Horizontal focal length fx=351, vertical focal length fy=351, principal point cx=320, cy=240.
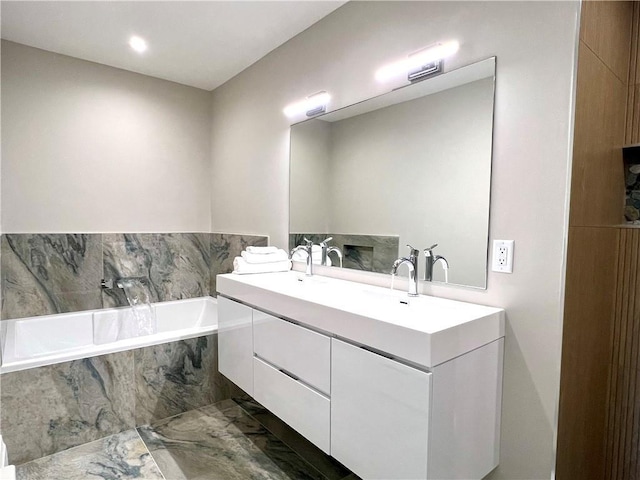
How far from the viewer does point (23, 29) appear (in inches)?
93.7

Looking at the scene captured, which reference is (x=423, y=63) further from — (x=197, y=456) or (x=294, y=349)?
(x=197, y=456)

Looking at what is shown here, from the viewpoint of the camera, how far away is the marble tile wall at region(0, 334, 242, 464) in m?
2.00

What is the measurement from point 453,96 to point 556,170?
0.57 m

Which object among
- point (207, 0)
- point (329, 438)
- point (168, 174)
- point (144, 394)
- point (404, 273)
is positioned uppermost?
point (207, 0)

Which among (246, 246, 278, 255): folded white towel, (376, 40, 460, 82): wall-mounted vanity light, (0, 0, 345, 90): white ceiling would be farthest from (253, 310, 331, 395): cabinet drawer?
(0, 0, 345, 90): white ceiling

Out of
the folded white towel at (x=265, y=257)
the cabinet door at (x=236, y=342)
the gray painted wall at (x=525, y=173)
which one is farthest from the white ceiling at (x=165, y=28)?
the cabinet door at (x=236, y=342)

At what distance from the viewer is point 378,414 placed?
1245 mm

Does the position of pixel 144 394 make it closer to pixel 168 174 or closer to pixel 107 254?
pixel 107 254

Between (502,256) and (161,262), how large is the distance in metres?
2.91

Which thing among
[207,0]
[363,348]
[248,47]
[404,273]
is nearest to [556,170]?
[404,273]

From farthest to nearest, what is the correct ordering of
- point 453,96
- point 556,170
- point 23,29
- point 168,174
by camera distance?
point 168,174 < point 23,29 < point 453,96 < point 556,170

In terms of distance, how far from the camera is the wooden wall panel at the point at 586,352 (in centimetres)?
130

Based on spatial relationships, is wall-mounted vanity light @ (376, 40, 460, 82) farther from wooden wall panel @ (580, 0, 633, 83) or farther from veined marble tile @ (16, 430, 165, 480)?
veined marble tile @ (16, 430, 165, 480)

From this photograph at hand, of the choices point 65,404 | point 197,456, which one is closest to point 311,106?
point 197,456
